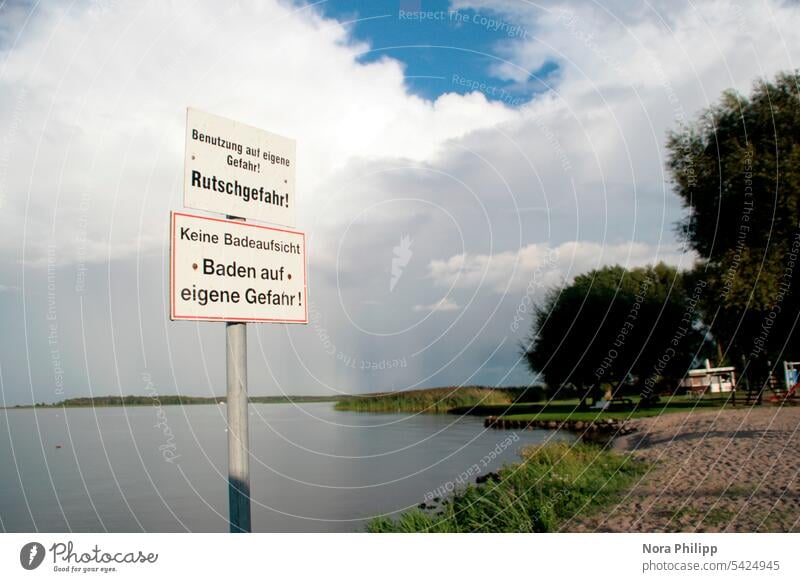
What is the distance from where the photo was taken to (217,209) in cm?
616

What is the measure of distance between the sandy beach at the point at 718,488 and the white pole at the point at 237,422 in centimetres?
611

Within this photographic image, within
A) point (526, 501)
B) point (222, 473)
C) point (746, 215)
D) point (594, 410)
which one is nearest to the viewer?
point (526, 501)

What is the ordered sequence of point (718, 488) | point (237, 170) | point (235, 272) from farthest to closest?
point (718, 488)
point (237, 170)
point (235, 272)

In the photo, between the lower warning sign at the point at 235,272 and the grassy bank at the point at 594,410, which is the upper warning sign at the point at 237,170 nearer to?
the lower warning sign at the point at 235,272

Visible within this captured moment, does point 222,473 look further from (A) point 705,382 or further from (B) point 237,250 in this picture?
(A) point 705,382

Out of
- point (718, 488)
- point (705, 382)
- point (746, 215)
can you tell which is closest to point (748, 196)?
point (746, 215)

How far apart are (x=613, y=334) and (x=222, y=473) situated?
82.4 ft

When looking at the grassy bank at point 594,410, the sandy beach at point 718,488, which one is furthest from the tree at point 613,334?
the sandy beach at point 718,488

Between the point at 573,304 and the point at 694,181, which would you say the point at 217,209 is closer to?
the point at 694,181

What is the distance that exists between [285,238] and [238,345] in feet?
3.84

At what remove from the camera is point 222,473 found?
21859 millimetres
